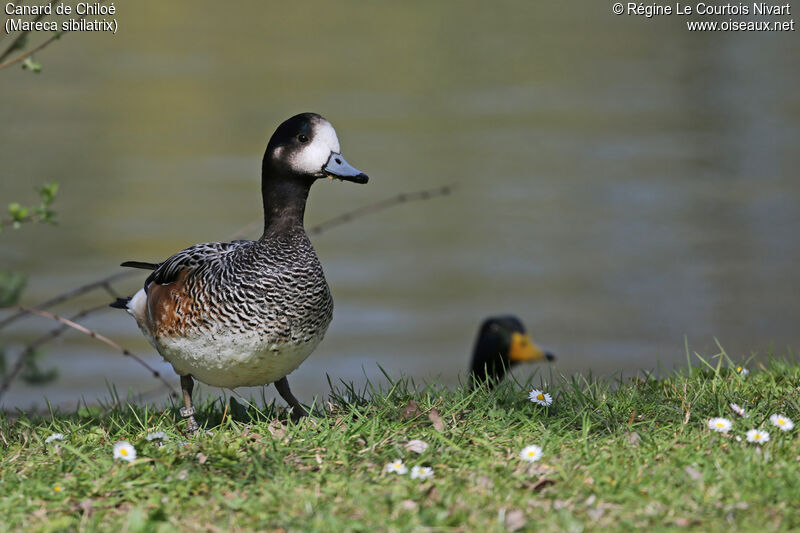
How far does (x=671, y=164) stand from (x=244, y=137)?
710 cm

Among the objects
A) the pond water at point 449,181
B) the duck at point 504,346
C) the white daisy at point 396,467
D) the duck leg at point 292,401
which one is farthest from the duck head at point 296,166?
the duck at point 504,346

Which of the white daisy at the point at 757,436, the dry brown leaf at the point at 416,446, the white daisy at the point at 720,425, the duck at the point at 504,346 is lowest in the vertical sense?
the duck at the point at 504,346

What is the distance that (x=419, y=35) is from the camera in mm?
27125

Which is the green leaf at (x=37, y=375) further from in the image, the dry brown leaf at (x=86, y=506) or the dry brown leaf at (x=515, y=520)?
the dry brown leaf at (x=515, y=520)

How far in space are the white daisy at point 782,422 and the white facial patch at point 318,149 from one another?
2.14 meters

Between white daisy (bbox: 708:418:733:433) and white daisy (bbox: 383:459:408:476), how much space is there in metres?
1.26

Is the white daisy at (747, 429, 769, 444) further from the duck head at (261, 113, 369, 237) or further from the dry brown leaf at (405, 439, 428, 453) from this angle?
the duck head at (261, 113, 369, 237)

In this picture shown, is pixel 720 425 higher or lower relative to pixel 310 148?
lower

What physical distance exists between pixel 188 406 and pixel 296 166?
1.18 metres

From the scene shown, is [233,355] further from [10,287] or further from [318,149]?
[10,287]

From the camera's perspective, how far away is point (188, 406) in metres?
4.94

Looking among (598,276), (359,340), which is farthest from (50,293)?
(598,276)

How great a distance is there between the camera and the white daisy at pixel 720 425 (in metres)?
4.32

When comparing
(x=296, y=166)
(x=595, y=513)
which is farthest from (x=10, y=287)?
(x=595, y=513)
